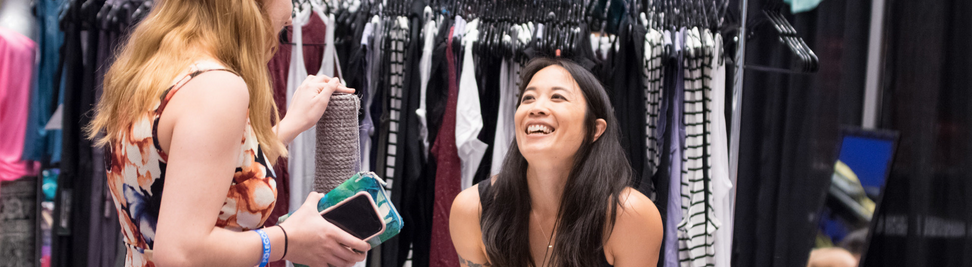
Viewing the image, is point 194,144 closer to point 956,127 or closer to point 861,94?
point 956,127

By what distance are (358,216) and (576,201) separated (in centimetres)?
79

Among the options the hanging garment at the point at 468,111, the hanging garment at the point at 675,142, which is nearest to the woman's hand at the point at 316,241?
the hanging garment at the point at 468,111

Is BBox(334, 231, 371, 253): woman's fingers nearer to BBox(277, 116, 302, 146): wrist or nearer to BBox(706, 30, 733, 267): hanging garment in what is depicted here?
BBox(277, 116, 302, 146): wrist

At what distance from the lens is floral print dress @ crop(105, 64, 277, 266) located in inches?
39.1

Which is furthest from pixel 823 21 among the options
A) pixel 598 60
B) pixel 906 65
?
pixel 598 60

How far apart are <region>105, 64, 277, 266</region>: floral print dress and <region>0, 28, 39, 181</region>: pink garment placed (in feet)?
5.61

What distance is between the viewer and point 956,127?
1.60 metres

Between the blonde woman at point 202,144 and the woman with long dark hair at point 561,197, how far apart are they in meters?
0.73

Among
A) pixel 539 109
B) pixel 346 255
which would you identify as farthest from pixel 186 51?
pixel 539 109

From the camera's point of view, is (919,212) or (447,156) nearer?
(919,212)

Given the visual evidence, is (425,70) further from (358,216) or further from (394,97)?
(358,216)

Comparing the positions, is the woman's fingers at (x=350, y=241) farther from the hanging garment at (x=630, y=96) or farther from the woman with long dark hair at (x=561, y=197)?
the hanging garment at (x=630, y=96)

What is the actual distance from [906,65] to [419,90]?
1.64 metres

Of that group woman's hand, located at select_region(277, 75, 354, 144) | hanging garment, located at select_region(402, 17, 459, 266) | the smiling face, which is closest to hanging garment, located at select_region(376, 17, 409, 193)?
hanging garment, located at select_region(402, 17, 459, 266)
